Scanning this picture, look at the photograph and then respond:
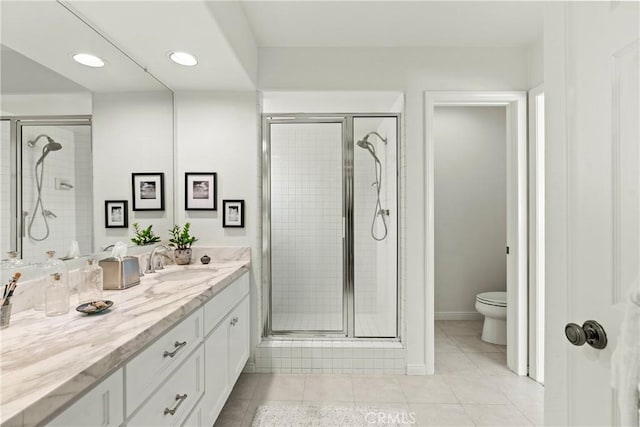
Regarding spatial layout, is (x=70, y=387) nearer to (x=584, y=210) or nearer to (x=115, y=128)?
(x=584, y=210)

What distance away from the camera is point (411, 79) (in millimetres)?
2658

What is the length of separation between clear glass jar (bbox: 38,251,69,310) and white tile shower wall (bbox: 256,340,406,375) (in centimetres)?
156

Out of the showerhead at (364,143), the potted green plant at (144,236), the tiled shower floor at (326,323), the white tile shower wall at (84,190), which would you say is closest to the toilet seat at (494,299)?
the tiled shower floor at (326,323)

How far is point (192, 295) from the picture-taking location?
5.20 feet

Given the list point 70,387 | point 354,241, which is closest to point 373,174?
point 354,241

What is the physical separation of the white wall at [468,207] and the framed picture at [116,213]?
3062mm

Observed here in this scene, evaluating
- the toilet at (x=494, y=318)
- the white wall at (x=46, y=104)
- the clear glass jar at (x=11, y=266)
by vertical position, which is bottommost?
the toilet at (x=494, y=318)

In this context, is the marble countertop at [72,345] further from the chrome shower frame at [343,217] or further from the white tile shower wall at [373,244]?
the white tile shower wall at [373,244]

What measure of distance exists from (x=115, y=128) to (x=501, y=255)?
3872mm

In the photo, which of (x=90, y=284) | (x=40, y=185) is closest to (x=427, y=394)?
(x=90, y=284)

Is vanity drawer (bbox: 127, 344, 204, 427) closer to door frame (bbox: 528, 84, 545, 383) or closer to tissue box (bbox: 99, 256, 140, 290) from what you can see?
tissue box (bbox: 99, 256, 140, 290)

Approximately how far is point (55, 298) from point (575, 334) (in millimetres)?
1684

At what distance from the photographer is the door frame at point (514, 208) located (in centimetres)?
260

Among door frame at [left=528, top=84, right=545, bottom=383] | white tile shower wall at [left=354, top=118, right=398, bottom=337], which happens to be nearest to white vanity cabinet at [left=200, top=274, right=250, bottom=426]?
white tile shower wall at [left=354, top=118, right=398, bottom=337]
